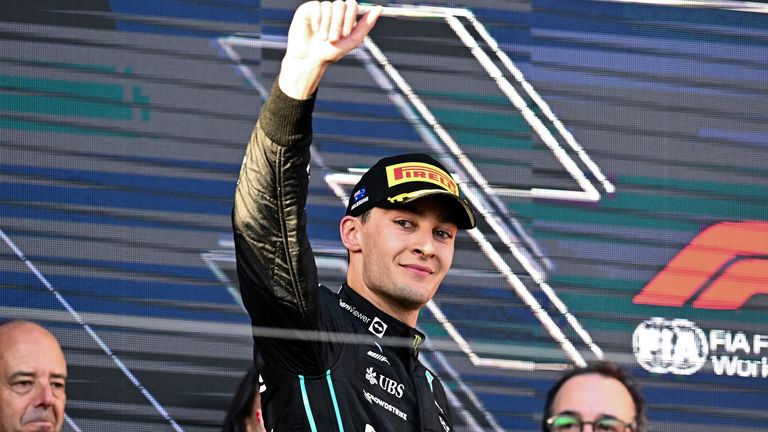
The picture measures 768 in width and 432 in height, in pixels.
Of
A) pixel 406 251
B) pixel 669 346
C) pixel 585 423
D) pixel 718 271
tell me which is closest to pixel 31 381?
pixel 406 251

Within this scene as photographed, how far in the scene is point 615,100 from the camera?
4.77m

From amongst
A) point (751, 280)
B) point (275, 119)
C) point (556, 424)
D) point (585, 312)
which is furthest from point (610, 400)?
point (275, 119)

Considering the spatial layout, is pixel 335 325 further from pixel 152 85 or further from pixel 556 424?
pixel 152 85

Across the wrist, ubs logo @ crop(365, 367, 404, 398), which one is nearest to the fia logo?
ubs logo @ crop(365, 367, 404, 398)

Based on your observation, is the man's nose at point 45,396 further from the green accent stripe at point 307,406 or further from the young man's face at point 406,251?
the green accent stripe at point 307,406

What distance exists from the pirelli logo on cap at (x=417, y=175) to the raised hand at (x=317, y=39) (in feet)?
1.90

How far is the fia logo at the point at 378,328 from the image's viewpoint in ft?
10.4

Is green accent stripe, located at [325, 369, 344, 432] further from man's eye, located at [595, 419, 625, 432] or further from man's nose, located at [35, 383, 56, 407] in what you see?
man's nose, located at [35, 383, 56, 407]

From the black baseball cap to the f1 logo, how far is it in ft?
4.88

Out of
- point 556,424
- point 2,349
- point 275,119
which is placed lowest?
point 2,349

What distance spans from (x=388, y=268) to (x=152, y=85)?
1472 mm

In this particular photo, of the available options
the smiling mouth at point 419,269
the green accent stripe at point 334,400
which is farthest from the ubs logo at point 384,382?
the smiling mouth at point 419,269

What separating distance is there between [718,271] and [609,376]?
33.6 inches

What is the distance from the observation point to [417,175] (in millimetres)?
3264
